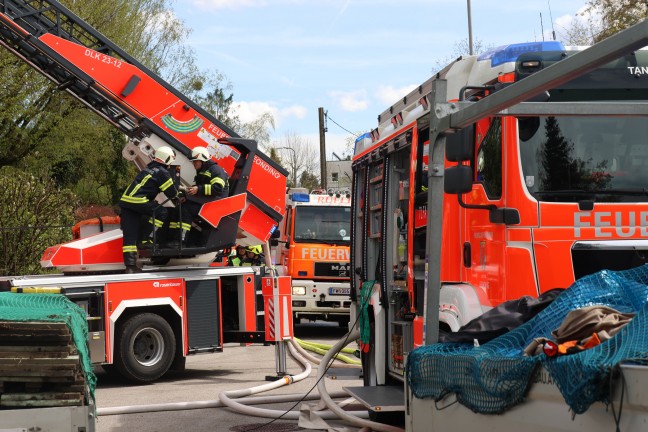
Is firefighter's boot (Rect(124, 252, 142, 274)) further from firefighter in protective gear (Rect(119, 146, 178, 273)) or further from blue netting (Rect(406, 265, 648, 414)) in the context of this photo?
blue netting (Rect(406, 265, 648, 414))

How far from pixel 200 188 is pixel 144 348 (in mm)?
2201

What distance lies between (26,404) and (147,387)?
763cm

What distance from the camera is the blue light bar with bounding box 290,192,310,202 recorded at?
780 inches

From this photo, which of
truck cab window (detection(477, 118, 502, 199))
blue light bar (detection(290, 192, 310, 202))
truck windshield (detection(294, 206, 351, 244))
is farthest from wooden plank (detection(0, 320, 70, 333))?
blue light bar (detection(290, 192, 310, 202))

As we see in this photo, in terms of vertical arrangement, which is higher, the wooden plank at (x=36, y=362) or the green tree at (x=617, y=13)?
the green tree at (x=617, y=13)

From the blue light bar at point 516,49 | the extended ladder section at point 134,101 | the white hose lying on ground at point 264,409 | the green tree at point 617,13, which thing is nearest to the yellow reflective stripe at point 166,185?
the extended ladder section at point 134,101

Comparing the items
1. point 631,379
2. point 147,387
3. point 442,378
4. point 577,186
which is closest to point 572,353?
point 631,379

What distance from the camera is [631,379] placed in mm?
3285

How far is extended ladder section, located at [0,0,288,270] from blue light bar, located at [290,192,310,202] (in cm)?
557

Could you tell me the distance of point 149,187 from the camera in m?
→ 13.0

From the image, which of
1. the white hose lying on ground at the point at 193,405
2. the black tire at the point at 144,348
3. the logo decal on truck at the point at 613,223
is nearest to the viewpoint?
the logo decal on truck at the point at 613,223

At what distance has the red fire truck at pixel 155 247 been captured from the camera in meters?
12.8

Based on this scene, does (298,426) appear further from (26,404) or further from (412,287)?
(26,404)

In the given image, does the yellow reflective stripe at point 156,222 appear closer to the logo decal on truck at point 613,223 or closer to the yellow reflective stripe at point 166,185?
the yellow reflective stripe at point 166,185
